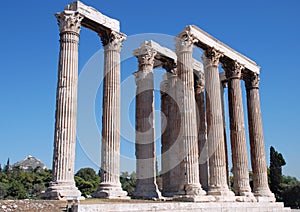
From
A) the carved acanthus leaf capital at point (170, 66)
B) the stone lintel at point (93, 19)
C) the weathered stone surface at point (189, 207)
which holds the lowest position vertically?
the weathered stone surface at point (189, 207)

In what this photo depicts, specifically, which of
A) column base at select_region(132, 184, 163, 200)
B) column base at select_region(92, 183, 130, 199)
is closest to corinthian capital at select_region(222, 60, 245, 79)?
column base at select_region(132, 184, 163, 200)

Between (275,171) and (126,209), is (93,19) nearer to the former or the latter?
(126,209)

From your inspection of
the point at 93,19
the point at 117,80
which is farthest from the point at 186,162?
the point at 93,19

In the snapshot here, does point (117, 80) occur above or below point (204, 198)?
above

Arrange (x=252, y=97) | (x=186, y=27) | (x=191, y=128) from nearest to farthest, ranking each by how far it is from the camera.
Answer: (x=191, y=128) → (x=186, y=27) → (x=252, y=97)

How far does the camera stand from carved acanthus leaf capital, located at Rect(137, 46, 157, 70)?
33.2 metres

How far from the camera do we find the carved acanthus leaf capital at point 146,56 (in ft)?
109

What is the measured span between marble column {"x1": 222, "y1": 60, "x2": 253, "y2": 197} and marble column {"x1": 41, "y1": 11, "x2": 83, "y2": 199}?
17.1 meters

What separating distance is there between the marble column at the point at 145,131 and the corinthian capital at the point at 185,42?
3.45 m

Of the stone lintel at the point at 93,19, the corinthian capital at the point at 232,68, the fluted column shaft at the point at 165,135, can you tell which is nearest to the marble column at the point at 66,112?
the stone lintel at the point at 93,19

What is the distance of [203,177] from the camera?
35.4m

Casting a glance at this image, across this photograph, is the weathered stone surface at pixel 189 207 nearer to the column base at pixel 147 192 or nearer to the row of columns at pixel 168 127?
the row of columns at pixel 168 127

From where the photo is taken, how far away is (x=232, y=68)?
119 feet

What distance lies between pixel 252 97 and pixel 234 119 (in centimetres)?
506
